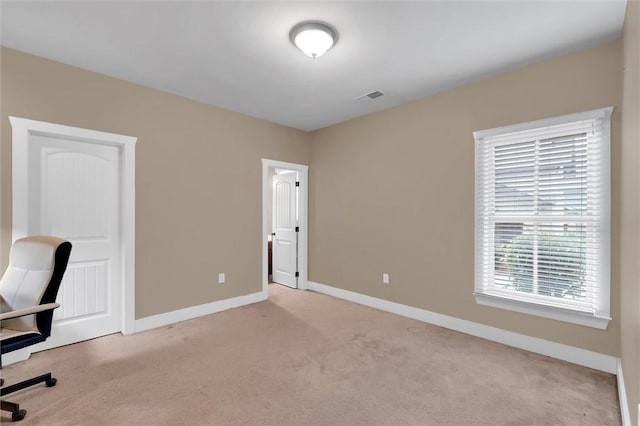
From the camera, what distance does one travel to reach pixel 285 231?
533 cm

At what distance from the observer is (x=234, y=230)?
409 centimetres

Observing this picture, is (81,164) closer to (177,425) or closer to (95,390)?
(95,390)

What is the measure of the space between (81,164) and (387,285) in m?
3.69

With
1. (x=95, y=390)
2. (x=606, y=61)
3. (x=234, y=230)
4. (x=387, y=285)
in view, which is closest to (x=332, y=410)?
(x=95, y=390)

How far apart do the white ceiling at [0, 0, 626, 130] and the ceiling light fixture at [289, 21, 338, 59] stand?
0.06 metres

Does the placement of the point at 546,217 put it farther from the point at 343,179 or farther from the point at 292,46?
the point at 292,46

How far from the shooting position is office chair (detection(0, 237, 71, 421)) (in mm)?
1997

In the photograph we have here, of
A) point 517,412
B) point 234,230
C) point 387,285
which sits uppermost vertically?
point 234,230

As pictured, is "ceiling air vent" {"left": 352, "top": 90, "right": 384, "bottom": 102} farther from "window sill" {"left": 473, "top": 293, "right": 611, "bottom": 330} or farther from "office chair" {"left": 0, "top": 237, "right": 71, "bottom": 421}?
"office chair" {"left": 0, "top": 237, "right": 71, "bottom": 421}

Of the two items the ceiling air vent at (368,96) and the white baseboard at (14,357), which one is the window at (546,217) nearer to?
the ceiling air vent at (368,96)

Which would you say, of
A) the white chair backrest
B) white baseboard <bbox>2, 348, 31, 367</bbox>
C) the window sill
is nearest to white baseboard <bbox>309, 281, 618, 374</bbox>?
the window sill

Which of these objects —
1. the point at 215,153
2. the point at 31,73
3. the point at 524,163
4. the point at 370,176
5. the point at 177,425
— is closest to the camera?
the point at 177,425

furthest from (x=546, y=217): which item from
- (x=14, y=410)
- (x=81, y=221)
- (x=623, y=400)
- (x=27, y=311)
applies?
(x=81, y=221)

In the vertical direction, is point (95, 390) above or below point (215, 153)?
below
